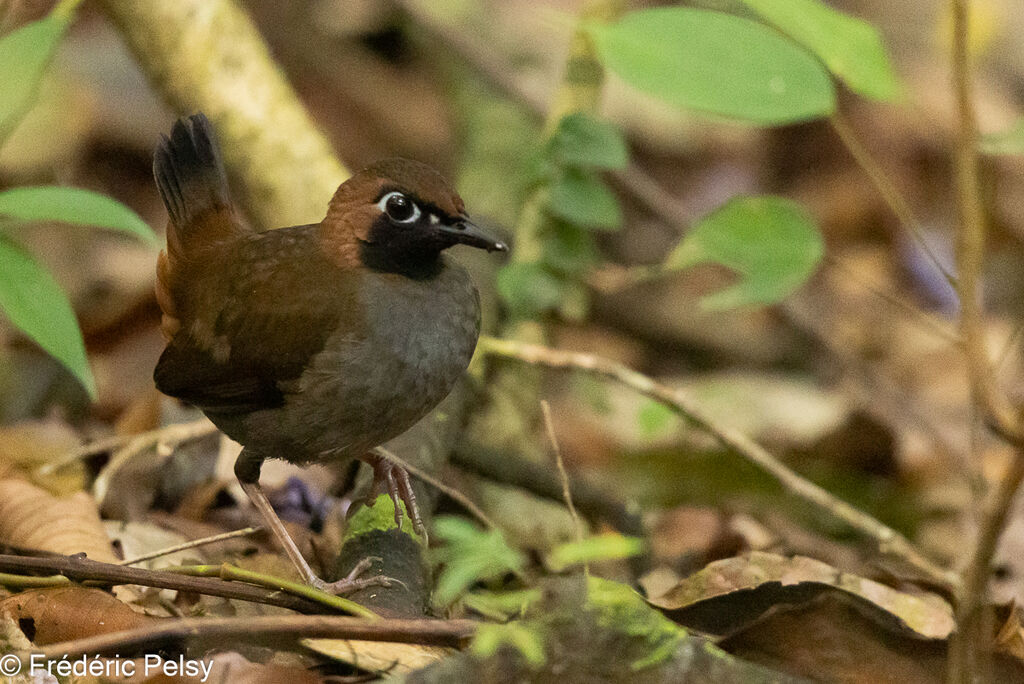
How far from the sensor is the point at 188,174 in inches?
135

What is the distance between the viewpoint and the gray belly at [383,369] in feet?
9.20

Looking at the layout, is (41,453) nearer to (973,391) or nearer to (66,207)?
(66,207)

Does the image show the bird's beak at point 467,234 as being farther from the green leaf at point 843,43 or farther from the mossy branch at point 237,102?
the mossy branch at point 237,102

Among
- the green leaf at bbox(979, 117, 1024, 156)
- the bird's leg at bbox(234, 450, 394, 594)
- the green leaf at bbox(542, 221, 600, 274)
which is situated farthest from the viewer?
the green leaf at bbox(542, 221, 600, 274)

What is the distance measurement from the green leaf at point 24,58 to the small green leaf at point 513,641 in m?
1.98

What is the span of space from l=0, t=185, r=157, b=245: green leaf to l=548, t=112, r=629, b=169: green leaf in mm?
1816

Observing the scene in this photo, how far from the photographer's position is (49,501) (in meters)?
3.29

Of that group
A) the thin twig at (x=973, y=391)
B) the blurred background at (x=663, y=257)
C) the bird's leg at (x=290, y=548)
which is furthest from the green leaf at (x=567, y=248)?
the thin twig at (x=973, y=391)

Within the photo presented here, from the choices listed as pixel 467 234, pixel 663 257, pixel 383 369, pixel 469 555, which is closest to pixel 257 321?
pixel 383 369

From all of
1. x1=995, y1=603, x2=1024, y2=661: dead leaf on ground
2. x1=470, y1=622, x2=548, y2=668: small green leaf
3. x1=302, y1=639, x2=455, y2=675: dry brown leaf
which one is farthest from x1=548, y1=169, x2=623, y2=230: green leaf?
x1=470, y1=622, x2=548, y2=668: small green leaf

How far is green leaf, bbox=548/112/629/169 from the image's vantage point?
4305mm

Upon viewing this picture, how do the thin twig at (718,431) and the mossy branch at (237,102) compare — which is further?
the mossy branch at (237,102)

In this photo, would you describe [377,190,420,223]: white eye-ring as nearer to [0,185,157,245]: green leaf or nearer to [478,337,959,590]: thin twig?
[0,185,157,245]: green leaf

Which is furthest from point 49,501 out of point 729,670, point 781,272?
point 781,272
